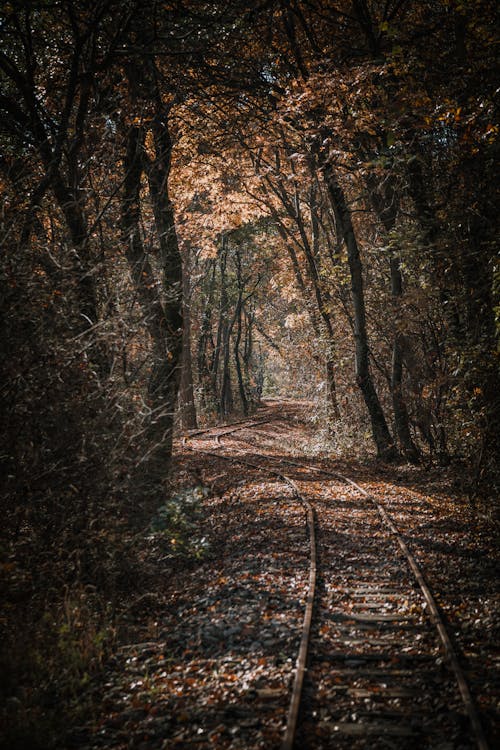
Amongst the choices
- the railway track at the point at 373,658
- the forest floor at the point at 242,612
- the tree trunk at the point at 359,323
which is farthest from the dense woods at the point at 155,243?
the railway track at the point at 373,658

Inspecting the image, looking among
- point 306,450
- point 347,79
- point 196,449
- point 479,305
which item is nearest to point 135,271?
point 347,79

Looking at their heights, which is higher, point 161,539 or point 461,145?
point 461,145

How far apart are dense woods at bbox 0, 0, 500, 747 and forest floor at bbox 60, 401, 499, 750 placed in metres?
0.50

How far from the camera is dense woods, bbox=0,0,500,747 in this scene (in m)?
6.25

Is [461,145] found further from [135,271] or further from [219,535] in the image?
[219,535]

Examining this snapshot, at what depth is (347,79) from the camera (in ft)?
33.4

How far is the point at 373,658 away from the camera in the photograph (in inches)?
210

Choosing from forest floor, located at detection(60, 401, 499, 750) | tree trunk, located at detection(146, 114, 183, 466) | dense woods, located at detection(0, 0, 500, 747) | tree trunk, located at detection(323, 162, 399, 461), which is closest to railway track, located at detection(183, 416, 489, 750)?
forest floor, located at detection(60, 401, 499, 750)

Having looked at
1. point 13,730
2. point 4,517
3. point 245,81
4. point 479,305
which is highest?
point 245,81

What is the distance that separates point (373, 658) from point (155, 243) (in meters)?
10.5

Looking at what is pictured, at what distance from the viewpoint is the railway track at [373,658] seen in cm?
423

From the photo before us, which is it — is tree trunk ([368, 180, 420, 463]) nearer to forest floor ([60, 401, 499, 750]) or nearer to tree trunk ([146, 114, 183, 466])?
forest floor ([60, 401, 499, 750])

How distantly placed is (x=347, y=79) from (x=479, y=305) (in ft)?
15.7

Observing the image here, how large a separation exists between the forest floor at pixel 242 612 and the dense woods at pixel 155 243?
0.50 meters
